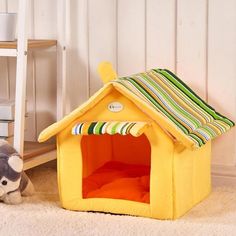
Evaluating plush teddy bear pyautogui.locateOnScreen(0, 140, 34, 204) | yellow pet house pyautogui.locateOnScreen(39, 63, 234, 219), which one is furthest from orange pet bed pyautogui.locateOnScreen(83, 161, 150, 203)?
plush teddy bear pyautogui.locateOnScreen(0, 140, 34, 204)

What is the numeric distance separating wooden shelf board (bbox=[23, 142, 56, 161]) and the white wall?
0.46ft

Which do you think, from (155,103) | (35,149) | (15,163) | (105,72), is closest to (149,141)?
(155,103)

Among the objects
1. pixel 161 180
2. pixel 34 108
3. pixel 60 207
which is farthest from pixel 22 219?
pixel 34 108

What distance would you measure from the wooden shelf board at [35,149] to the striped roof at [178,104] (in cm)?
45

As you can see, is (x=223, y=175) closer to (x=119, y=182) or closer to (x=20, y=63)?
(x=119, y=182)

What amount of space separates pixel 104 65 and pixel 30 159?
1.31 ft

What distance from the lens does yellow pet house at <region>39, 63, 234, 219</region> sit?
1704 mm

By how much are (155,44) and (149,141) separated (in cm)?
43

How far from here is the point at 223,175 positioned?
2104 mm

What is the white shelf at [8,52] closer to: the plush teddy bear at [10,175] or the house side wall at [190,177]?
the plush teddy bear at [10,175]

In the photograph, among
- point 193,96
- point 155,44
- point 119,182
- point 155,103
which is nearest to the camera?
point 155,103

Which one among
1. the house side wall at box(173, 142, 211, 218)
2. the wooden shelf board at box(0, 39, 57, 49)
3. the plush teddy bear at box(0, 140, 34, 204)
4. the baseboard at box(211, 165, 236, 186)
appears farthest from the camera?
the baseboard at box(211, 165, 236, 186)

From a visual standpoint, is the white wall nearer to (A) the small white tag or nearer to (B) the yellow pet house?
(B) the yellow pet house

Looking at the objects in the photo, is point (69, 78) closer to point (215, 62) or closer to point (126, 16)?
point (126, 16)
